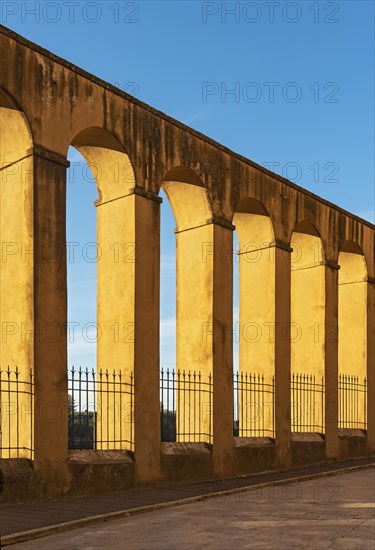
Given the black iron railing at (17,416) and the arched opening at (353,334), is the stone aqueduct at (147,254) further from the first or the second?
the arched opening at (353,334)

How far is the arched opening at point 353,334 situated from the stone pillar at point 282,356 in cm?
409

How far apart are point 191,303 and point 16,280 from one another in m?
5.26

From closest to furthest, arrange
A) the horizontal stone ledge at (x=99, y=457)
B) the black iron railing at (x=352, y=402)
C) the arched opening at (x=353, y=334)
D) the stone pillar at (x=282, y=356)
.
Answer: the horizontal stone ledge at (x=99, y=457), the stone pillar at (x=282, y=356), the black iron railing at (x=352, y=402), the arched opening at (x=353, y=334)

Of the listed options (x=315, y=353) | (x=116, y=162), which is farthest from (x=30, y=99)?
(x=315, y=353)

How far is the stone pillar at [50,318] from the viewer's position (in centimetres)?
1196

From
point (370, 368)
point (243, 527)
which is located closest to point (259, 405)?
point (370, 368)

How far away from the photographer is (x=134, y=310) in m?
14.2

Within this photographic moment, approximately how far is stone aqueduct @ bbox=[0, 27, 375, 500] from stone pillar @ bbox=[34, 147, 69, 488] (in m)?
0.03

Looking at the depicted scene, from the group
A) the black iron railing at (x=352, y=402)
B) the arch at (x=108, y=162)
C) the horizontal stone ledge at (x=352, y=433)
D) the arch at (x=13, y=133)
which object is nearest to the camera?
the arch at (x=13, y=133)

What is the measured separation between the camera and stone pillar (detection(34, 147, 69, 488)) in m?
12.0

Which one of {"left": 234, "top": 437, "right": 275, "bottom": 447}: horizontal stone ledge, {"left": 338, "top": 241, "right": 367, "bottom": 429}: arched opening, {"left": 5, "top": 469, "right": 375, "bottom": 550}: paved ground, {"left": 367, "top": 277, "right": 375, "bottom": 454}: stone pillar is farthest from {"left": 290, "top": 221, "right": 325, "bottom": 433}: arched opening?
{"left": 5, "top": 469, "right": 375, "bottom": 550}: paved ground

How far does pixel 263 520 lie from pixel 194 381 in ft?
19.5

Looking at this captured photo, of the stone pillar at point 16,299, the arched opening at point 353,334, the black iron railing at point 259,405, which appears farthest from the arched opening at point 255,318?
the stone pillar at point 16,299

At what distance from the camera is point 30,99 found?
12320 mm
